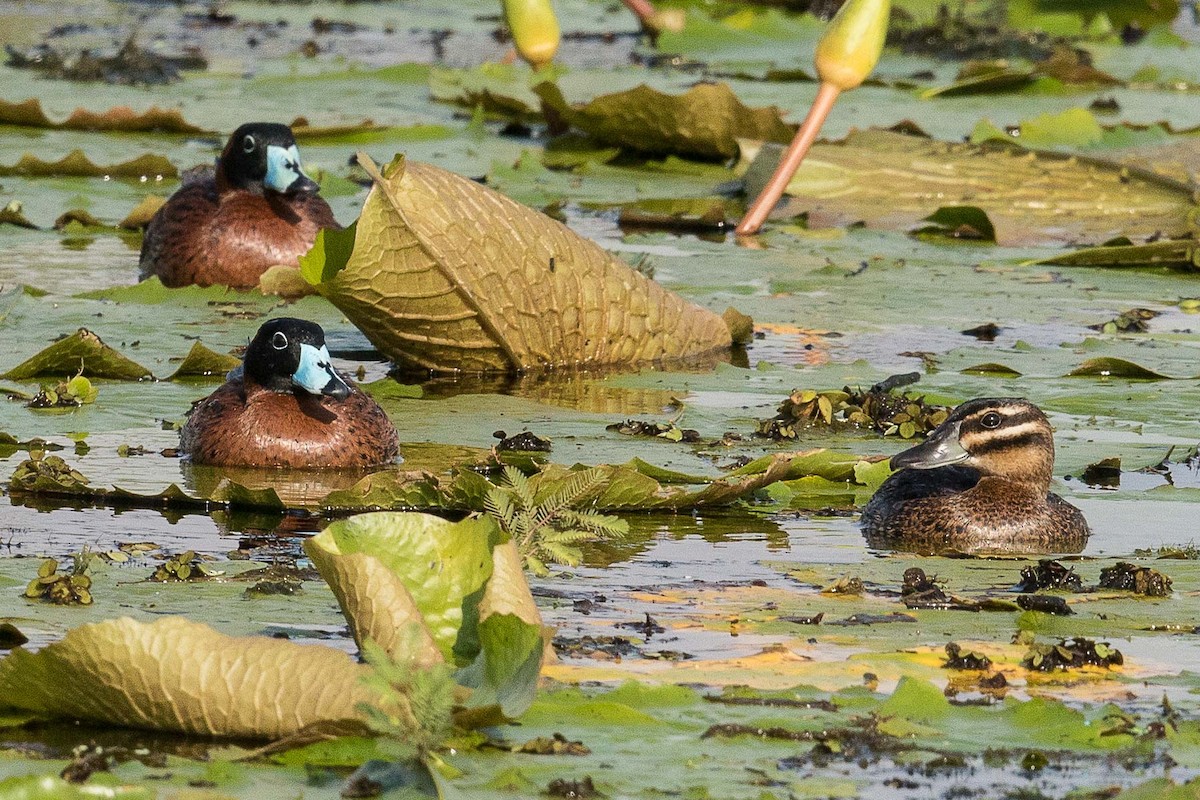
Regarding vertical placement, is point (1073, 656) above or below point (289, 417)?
above

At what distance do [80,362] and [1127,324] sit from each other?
4547mm

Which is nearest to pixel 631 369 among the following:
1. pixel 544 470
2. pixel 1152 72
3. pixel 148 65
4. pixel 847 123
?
pixel 544 470

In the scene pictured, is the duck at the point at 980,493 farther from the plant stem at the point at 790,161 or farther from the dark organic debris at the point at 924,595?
the plant stem at the point at 790,161

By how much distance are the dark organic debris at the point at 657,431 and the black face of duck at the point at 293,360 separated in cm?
98

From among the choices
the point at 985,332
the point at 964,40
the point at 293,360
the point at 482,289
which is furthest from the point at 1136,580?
the point at 964,40

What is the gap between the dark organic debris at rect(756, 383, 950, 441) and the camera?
7.63 m

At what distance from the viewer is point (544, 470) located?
20.1 feet

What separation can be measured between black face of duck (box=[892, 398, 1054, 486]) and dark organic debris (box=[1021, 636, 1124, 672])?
1.89 metres

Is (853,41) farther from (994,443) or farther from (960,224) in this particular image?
(994,443)

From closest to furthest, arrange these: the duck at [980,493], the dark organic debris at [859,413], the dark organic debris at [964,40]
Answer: the duck at [980,493]
the dark organic debris at [859,413]
the dark organic debris at [964,40]

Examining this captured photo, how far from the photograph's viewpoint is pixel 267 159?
10.0 metres

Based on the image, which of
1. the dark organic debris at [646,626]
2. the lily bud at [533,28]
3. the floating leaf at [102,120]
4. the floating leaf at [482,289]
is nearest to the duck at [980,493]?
the dark organic debris at [646,626]

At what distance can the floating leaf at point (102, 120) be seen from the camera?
13.4 metres

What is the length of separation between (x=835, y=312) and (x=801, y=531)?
Result: 11.4 feet
